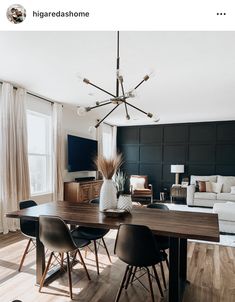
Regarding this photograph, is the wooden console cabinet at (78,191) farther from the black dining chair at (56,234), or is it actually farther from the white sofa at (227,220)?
the black dining chair at (56,234)

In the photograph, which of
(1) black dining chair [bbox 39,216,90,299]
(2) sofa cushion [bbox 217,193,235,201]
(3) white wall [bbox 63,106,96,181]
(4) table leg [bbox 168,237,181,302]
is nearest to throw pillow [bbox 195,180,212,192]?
(2) sofa cushion [bbox 217,193,235,201]

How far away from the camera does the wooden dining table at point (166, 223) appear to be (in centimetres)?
188

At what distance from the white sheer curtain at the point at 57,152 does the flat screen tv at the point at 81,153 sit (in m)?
0.35

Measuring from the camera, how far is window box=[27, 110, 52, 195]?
16.4ft

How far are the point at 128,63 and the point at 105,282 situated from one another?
8.97ft

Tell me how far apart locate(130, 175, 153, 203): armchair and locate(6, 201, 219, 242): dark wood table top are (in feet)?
14.8

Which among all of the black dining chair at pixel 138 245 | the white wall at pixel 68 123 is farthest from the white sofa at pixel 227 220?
the white wall at pixel 68 123

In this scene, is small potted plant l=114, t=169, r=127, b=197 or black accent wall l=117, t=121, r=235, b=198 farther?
small potted plant l=114, t=169, r=127, b=197

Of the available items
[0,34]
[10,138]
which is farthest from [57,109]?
[0,34]
